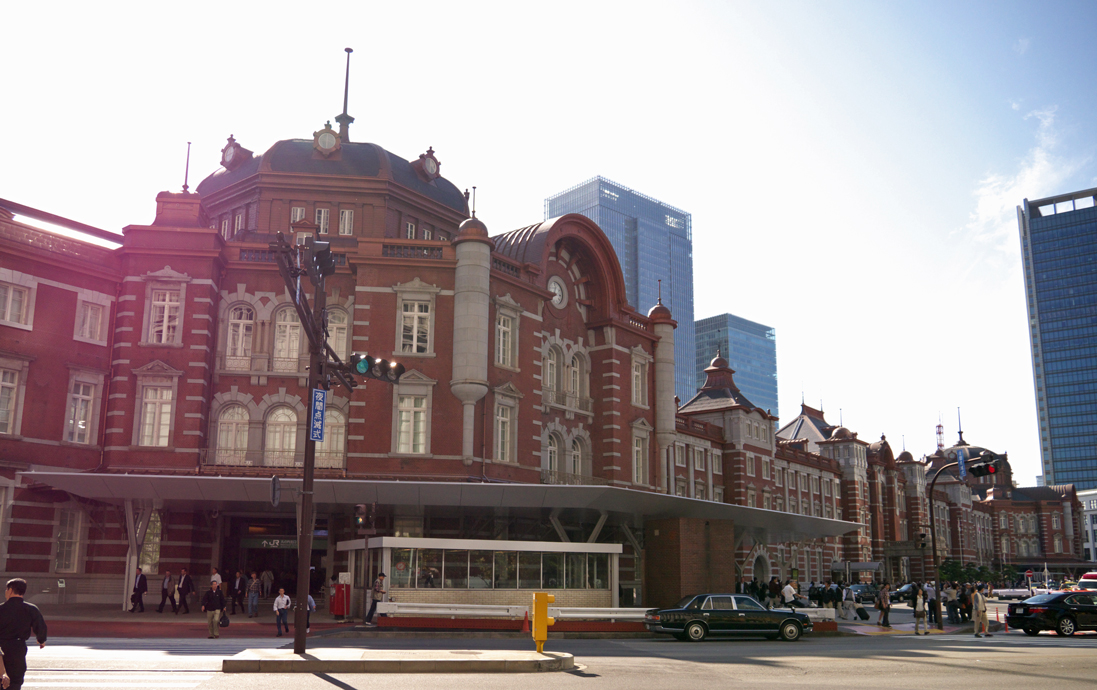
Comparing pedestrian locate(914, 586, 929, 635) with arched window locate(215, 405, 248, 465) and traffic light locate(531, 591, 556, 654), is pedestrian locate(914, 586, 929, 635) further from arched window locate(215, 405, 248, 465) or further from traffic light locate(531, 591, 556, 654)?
arched window locate(215, 405, 248, 465)

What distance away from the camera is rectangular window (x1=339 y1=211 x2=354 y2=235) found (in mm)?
41781

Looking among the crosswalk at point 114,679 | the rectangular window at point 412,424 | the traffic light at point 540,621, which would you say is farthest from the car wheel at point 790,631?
the crosswalk at point 114,679

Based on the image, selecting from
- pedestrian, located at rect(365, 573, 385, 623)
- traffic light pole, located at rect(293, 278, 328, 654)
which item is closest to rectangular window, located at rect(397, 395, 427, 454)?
pedestrian, located at rect(365, 573, 385, 623)

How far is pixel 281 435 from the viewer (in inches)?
1379

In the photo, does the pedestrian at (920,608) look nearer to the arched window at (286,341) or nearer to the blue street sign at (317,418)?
the blue street sign at (317,418)

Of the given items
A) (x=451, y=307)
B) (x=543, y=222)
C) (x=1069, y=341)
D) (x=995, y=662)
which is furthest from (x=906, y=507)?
(x=1069, y=341)

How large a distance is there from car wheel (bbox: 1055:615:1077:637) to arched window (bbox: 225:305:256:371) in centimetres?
2955

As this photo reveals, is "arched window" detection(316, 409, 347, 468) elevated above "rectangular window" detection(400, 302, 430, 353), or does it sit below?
below

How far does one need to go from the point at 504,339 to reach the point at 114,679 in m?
25.8

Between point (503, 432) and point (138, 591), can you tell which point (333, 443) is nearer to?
point (503, 432)

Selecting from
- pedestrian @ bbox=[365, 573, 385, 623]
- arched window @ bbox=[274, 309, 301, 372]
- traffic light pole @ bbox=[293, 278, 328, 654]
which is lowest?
pedestrian @ bbox=[365, 573, 385, 623]

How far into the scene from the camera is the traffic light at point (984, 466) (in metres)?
30.3

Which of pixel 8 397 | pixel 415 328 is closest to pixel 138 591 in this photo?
pixel 8 397

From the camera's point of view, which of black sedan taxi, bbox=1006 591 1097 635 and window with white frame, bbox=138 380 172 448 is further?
window with white frame, bbox=138 380 172 448
